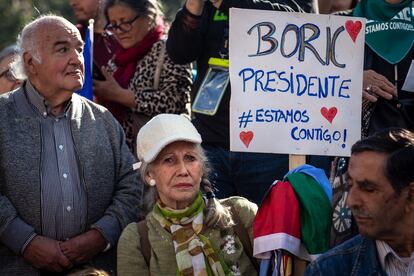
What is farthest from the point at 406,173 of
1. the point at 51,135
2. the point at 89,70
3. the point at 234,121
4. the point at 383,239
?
the point at 89,70

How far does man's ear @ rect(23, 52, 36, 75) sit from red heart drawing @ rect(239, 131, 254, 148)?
1.16 m

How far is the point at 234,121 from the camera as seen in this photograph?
196 inches

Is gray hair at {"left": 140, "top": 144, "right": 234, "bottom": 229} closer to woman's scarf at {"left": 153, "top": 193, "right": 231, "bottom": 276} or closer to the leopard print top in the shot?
woman's scarf at {"left": 153, "top": 193, "right": 231, "bottom": 276}

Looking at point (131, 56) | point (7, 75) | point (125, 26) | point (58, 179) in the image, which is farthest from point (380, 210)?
point (7, 75)

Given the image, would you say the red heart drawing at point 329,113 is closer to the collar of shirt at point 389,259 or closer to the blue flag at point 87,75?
the collar of shirt at point 389,259

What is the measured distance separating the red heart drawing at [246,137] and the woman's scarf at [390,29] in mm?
925

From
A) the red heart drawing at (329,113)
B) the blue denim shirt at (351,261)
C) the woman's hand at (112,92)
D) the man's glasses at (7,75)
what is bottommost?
the blue denim shirt at (351,261)

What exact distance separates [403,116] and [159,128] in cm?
137

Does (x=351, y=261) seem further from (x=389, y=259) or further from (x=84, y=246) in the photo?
(x=84, y=246)

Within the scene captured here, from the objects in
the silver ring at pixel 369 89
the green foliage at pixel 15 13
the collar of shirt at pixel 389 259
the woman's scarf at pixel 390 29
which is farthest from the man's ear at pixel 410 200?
the green foliage at pixel 15 13

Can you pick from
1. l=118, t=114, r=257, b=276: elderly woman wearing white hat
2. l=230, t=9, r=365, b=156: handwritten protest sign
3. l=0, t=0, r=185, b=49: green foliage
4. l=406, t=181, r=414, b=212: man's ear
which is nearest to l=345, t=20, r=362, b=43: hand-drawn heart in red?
l=230, t=9, r=365, b=156: handwritten protest sign

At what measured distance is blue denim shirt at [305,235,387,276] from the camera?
4.11m

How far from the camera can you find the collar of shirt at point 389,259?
4117mm

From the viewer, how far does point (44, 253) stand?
4867 millimetres
